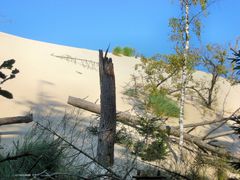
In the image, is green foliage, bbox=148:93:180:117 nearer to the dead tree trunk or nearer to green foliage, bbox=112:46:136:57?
the dead tree trunk

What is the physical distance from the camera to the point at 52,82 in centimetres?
1933

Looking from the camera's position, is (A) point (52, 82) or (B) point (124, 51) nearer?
(A) point (52, 82)

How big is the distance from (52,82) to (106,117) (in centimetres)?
1207

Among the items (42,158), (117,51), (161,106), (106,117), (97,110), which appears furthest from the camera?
(117,51)

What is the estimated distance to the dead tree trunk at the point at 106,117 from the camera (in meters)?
7.59

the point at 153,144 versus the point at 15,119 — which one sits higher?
the point at 15,119

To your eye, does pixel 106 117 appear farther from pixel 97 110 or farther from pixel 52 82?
pixel 52 82

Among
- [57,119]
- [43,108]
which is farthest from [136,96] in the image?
Answer: [57,119]

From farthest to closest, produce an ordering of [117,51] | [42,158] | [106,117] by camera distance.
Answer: [117,51] → [106,117] → [42,158]

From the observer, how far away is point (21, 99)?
15.6 m

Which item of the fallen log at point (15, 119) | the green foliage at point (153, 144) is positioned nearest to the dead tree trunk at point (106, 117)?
the green foliage at point (153, 144)

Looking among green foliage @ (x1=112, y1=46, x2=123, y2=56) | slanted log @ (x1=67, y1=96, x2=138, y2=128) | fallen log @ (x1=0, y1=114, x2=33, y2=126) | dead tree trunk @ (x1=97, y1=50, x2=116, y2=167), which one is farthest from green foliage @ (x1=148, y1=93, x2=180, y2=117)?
green foliage @ (x1=112, y1=46, x2=123, y2=56)

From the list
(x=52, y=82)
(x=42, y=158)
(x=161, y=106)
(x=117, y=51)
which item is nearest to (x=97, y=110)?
(x=161, y=106)

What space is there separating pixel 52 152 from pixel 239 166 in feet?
9.44
